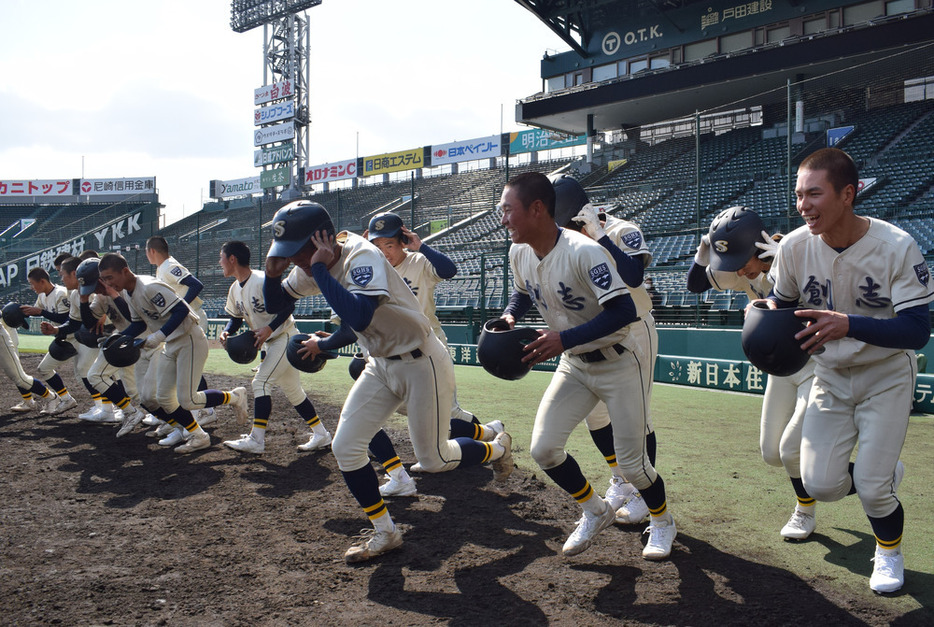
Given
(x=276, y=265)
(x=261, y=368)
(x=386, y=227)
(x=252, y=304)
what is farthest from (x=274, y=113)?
(x=276, y=265)

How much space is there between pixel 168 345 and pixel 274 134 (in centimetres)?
4298

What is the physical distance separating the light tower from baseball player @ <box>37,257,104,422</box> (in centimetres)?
3683

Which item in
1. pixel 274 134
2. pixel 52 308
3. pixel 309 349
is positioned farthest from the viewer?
pixel 274 134

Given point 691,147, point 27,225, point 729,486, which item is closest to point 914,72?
point 691,147

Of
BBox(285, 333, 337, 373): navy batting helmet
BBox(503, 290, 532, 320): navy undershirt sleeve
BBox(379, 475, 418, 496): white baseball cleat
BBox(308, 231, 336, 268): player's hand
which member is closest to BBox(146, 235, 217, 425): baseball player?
BBox(285, 333, 337, 373): navy batting helmet

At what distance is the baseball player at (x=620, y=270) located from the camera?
3.82m

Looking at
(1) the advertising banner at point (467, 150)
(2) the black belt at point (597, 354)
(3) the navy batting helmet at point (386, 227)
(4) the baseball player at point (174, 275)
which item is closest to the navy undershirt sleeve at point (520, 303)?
(2) the black belt at point (597, 354)

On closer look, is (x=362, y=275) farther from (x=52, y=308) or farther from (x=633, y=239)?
(x=52, y=308)

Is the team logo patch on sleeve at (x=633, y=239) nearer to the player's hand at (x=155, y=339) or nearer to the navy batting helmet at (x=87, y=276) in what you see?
the player's hand at (x=155, y=339)

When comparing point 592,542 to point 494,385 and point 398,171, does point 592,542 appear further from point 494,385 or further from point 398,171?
point 398,171

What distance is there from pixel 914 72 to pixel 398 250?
2271 centimetres

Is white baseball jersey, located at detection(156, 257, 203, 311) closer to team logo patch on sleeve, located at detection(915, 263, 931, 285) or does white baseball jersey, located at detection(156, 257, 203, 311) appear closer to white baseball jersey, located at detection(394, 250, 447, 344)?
white baseball jersey, located at detection(394, 250, 447, 344)

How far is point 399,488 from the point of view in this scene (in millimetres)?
4922

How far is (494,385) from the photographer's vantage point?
11.1 m
